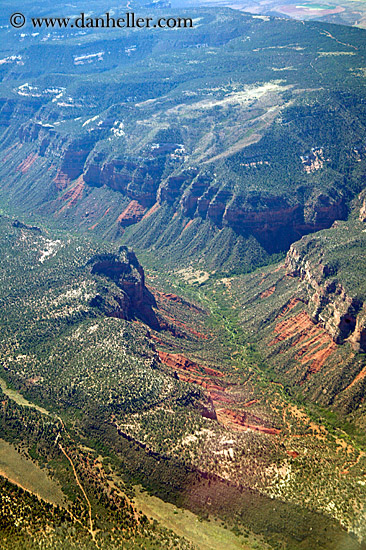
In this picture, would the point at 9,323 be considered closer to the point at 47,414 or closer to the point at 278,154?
the point at 47,414

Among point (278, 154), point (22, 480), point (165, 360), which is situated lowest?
point (165, 360)

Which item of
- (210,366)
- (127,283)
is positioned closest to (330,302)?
(210,366)

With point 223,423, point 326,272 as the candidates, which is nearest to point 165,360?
point 223,423

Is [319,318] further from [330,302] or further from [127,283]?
[127,283]

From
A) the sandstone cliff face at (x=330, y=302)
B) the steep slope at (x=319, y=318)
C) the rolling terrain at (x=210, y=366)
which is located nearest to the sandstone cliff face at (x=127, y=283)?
the rolling terrain at (x=210, y=366)

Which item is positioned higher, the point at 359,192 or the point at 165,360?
the point at 359,192

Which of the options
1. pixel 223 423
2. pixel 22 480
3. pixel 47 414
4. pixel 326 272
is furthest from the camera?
pixel 326 272

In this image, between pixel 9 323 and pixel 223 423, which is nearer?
pixel 223 423

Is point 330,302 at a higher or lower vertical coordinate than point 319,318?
higher
